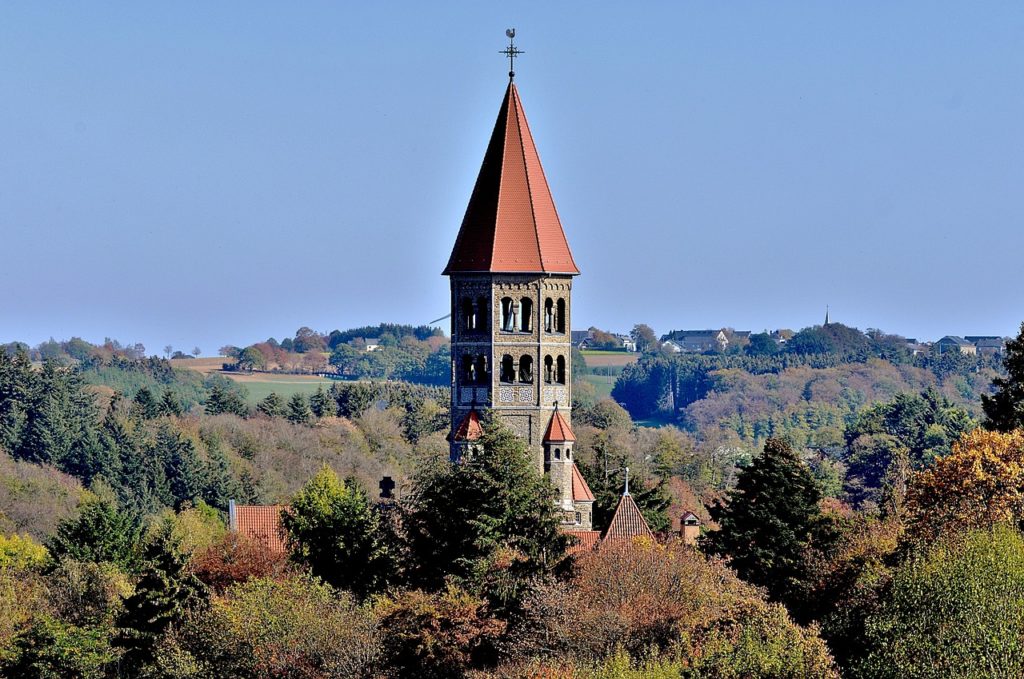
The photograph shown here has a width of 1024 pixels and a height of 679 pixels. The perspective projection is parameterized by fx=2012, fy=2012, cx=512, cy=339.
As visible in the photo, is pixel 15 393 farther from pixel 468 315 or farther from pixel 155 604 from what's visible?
pixel 155 604

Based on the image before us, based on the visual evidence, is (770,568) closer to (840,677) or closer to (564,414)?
(564,414)

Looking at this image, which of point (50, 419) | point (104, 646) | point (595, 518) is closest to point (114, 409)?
point (50, 419)

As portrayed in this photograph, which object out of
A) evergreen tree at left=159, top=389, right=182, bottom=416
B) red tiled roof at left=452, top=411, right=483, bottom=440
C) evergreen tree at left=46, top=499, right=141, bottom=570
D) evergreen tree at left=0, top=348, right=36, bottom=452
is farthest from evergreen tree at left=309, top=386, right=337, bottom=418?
red tiled roof at left=452, top=411, right=483, bottom=440

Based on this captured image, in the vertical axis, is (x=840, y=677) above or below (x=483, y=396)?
below

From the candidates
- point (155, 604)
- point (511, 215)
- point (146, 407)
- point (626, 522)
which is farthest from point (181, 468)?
point (155, 604)

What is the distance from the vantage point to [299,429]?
122812 mm

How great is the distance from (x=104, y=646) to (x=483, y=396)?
1360 cm

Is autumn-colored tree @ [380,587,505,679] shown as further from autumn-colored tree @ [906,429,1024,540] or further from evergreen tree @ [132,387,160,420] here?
evergreen tree @ [132,387,160,420]

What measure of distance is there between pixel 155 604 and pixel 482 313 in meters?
13.8

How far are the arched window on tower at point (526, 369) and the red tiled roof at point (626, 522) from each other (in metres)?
4.62

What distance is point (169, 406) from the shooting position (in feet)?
424

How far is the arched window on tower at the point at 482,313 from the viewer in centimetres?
5988

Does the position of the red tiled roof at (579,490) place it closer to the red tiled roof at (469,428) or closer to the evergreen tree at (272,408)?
the red tiled roof at (469,428)

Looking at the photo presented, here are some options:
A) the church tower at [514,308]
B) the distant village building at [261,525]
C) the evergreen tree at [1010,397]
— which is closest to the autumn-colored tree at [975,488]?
the evergreen tree at [1010,397]
